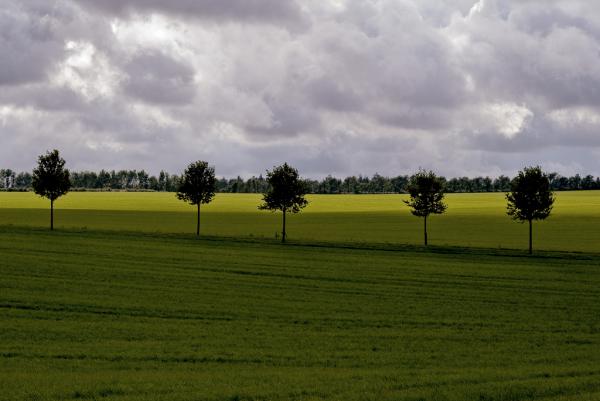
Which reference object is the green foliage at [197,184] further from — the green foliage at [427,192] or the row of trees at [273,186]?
the green foliage at [427,192]

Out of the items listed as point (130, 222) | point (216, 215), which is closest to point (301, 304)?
point (130, 222)

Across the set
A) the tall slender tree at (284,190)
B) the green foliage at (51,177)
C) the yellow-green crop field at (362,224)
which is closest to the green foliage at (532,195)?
the yellow-green crop field at (362,224)

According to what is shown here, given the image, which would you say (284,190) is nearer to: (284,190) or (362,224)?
(284,190)

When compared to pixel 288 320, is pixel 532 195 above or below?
above

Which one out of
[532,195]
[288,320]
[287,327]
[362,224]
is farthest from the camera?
[362,224]

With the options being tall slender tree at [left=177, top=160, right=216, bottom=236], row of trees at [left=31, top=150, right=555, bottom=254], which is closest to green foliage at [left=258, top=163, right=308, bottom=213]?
row of trees at [left=31, top=150, right=555, bottom=254]

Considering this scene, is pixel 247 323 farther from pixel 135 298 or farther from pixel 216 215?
pixel 216 215

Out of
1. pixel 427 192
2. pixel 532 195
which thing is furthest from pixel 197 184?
pixel 532 195

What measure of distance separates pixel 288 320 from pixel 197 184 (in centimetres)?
4827

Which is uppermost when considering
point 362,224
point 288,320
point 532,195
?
point 532,195

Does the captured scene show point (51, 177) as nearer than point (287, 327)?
No

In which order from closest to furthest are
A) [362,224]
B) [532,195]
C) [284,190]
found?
[532,195] < [284,190] < [362,224]

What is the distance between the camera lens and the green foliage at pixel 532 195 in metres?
63.8

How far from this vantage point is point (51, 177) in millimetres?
70125
